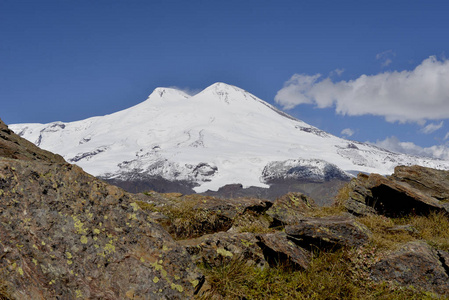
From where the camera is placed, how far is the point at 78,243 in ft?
17.8

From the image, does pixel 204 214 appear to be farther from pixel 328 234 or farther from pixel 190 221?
pixel 328 234

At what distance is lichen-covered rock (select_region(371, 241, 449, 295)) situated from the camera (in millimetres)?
7086

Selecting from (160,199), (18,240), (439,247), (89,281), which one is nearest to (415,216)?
(439,247)

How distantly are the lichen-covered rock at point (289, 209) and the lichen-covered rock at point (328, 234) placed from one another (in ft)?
4.84

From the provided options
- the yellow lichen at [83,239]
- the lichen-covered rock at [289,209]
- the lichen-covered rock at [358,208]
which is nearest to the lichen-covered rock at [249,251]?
the lichen-covered rock at [289,209]

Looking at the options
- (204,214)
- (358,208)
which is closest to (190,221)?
(204,214)

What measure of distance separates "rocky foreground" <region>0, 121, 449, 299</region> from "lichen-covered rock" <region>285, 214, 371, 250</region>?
0.08 ft

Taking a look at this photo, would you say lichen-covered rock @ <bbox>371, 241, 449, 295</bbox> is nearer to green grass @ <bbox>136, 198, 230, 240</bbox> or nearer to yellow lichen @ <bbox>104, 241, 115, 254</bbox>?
green grass @ <bbox>136, 198, 230, 240</bbox>

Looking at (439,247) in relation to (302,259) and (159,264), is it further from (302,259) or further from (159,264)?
(159,264)

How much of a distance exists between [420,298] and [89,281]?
6.16 metres

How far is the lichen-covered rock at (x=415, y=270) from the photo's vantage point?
7086mm

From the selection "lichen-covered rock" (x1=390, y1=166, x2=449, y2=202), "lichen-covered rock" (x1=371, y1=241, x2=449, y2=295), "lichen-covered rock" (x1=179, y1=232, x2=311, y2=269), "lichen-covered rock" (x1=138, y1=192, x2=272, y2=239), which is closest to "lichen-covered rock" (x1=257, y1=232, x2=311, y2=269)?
"lichen-covered rock" (x1=179, y1=232, x2=311, y2=269)

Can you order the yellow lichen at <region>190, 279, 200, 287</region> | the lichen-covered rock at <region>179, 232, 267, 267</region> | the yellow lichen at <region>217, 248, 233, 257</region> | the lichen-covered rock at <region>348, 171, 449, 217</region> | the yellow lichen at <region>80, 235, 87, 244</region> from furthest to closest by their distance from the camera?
1. the lichen-covered rock at <region>348, 171, 449, 217</region>
2. the yellow lichen at <region>217, 248, 233, 257</region>
3. the lichen-covered rock at <region>179, 232, 267, 267</region>
4. the yellow lichen at <region>190, 279, 200, 287</region>
5. the yellow lichen at <region>80, 235, 87, 244</region>

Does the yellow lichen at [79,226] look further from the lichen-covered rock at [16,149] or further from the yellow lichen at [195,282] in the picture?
the lichen-covered rock at [16,149]
